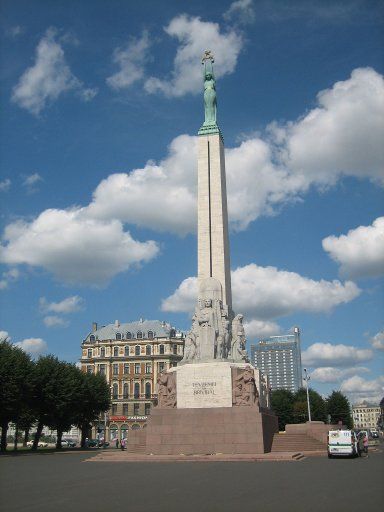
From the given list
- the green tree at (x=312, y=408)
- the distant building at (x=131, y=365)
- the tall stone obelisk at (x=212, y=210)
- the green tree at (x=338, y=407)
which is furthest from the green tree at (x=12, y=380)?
the green tree at (x=338, y=407)

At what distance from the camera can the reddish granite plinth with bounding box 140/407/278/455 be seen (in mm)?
27109

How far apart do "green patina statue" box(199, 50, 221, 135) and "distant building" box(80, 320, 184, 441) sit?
54249 millimetres

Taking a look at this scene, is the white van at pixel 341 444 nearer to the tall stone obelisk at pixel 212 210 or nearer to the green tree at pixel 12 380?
the tall stone obelisk at pixel 212 210

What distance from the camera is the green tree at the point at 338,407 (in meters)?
81.2

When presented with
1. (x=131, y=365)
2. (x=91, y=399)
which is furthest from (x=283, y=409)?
(x=91, y=399)

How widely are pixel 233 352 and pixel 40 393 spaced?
24.2 meters

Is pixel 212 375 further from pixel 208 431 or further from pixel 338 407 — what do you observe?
pixel 338 407

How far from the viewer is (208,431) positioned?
2795 centimetres

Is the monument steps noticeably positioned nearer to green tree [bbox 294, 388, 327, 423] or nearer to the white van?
the white van

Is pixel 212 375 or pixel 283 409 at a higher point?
pixel 212 375

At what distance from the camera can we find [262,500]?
39.7 feet

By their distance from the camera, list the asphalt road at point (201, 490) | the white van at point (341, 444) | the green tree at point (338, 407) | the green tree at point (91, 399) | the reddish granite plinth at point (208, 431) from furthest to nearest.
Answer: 1. the green tree at point (338, 407)
2. the green tree at point (91, 399)
3. the reddish granite plinth at point (208, 431)
4. the white van at point (341, 444)
5. the asphalt road at point (201, 490)

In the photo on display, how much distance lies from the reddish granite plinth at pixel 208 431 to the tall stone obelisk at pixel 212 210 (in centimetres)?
808

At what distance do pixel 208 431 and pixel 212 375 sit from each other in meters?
3.14
